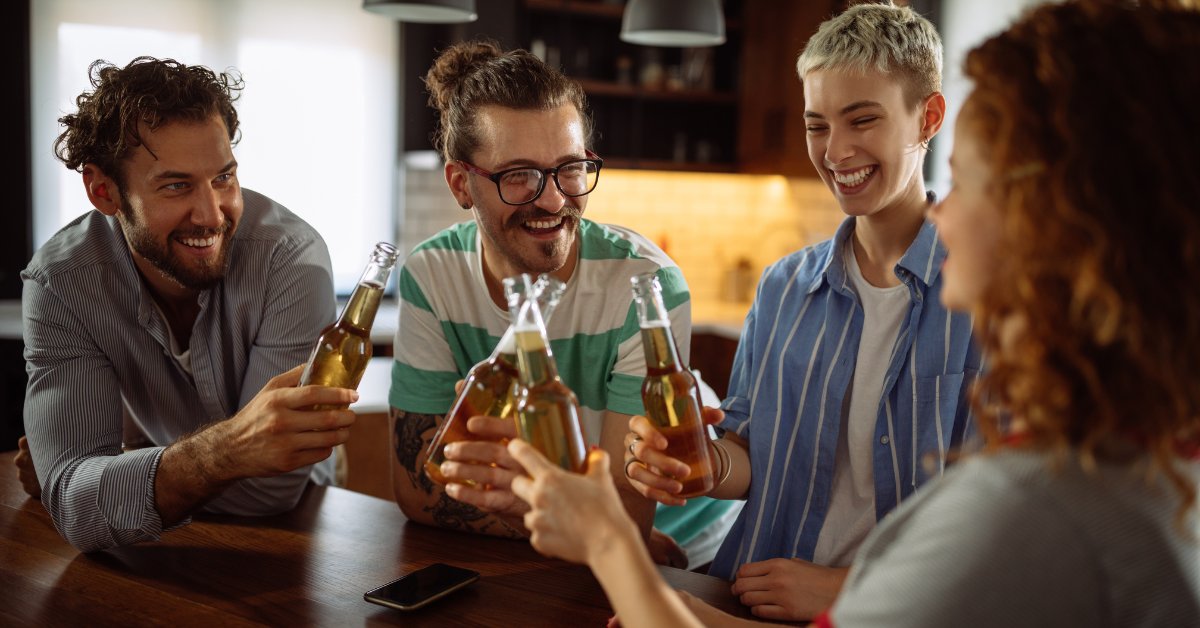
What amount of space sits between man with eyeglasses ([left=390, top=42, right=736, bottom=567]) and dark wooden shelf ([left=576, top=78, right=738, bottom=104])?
3.10m

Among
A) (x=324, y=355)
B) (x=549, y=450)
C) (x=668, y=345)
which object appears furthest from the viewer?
(x=324, y=355)

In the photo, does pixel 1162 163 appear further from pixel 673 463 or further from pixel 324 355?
pixel 324 355

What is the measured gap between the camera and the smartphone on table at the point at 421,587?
136 centimetres

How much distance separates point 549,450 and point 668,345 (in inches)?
10.0

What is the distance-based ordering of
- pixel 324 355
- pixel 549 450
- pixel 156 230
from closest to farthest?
pixel 549 450 → pixel 324 355 → pixel 156 230

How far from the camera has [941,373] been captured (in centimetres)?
174

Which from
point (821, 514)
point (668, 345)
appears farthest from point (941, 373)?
point (668, 345)

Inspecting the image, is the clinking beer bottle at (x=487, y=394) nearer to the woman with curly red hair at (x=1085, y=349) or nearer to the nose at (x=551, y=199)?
the woman with curly red hair at (x=1085, y=349)

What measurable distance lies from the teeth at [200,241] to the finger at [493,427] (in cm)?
98

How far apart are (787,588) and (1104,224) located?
2.76 ft

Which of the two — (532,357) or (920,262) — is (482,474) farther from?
(920,262)

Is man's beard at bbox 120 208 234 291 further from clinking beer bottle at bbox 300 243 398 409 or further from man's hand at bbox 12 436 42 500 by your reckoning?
clinking beer bottle at bbox 300 243 398 409

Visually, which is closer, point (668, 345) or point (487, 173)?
point (668, 345)

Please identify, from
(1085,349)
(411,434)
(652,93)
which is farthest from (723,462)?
(652,93)
